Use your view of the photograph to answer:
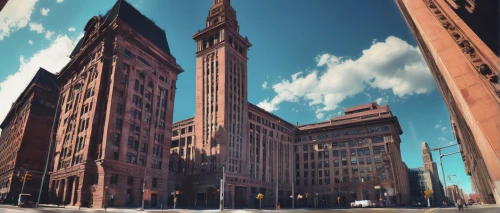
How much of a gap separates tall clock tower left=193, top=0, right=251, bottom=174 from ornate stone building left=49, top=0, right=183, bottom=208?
1303 centimetres

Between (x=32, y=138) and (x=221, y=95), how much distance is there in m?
56.8

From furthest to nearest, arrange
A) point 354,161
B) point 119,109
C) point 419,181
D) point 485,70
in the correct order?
point 419,181 → point 354,161 → point 119,109 → point 485,70

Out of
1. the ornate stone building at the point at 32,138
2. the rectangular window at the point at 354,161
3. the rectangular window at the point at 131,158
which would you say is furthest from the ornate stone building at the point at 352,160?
the ornate stone building at the point at 32,138

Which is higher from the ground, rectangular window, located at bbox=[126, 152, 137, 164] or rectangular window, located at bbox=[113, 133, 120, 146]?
rectangular window, located at bbox=[113, 133, 120, 146]

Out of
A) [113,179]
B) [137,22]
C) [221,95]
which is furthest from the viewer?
[221,95]

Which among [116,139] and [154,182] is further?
[154,182]

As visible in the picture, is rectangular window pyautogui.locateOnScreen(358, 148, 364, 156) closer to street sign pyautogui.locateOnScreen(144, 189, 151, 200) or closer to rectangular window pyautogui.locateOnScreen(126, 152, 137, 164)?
street sign pyautogui.locateOnScreen(144, 189, 151, 200)

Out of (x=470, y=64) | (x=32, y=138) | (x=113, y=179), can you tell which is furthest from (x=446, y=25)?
(x=32, y=138)

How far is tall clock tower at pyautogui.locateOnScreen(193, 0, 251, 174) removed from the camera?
78.5 meters

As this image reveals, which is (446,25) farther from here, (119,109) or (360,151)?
(360,151)

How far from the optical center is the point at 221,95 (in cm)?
8306

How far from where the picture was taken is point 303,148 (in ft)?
364

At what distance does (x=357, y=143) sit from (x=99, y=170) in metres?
81.0

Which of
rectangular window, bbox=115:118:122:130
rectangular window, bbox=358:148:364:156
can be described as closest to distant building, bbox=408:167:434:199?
Result: rectangular window, bbox=358:148:364:156
